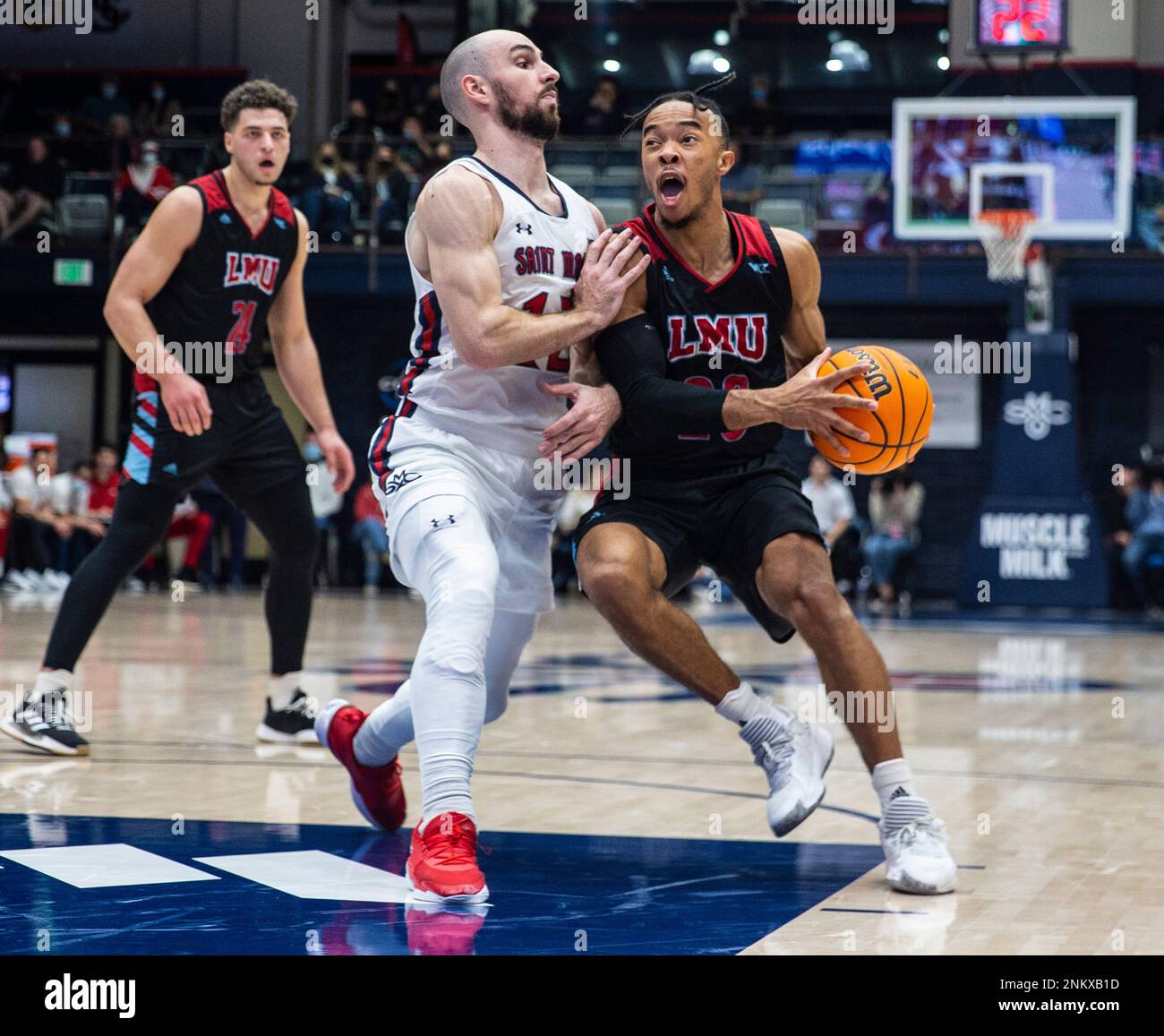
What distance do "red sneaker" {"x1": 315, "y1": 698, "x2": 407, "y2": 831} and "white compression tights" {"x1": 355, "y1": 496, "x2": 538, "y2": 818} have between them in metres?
0.60

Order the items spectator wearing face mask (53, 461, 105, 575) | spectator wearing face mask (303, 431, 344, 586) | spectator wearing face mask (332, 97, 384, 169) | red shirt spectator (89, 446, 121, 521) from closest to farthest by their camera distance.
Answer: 1. spectator wearing face mask (53, 461, 105, 575)
2. red shirt spectator (89, 446, 121, 521)
3. spectator wearing face mask (303, 431, 344, 586)
4. spectator wearing face mask (332, 97, 384, 169)

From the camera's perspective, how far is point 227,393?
18.6 ft

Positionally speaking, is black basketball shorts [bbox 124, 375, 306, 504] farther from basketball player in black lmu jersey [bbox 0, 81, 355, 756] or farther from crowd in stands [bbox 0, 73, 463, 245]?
crowd in stands [bbox 0, 73, 463, 245]

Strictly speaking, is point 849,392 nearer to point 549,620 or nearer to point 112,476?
point 549,620

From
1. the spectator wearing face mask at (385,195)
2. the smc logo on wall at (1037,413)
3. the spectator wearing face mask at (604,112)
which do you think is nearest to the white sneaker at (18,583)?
the spectator wearing face mask at (385,195)

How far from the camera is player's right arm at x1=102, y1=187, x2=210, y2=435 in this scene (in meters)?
5.26

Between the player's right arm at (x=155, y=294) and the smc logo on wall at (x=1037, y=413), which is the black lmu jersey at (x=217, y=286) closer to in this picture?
the player's right arm at (x=155, y=294)

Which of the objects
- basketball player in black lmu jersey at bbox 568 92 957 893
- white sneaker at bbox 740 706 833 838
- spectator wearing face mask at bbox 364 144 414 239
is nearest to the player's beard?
basketball player in black lmu jersey at bbox 568 92 957 893

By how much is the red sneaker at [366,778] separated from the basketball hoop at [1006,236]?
483 inches

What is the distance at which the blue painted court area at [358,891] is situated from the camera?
3033 millimetres

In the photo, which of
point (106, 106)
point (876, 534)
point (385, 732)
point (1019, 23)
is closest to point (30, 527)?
point (106, 106)

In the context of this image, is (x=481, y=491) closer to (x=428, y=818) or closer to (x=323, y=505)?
(x=428, y=818)

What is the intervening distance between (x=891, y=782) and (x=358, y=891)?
1.25 meters
